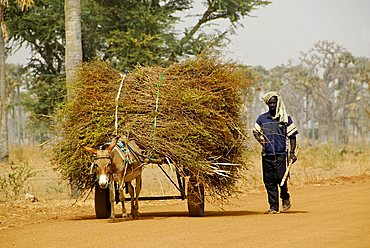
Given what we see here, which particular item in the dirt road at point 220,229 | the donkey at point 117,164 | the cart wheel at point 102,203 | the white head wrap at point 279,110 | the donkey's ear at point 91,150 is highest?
the white head wrap at point 279,110

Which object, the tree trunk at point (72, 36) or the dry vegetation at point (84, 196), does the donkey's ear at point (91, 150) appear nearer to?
the dry vegetation at point (84, 196)

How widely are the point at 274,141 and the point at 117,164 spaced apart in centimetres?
301

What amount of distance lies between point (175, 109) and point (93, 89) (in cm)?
153

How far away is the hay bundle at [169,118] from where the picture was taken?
1350 centimetres

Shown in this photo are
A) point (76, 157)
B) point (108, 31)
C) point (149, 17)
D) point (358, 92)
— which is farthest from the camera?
point (358, 92)

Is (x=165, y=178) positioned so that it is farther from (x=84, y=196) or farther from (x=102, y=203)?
(x=102, y=203)

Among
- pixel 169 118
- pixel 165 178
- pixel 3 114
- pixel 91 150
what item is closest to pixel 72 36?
pixel 169 118

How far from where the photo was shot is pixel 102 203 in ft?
47.0

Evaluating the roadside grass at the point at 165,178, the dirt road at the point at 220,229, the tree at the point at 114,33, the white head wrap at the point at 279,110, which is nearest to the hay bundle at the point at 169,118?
the white head wrap at the point at 279,110

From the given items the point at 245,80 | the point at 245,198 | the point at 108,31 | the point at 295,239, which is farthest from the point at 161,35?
the point at 295,239

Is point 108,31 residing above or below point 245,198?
above

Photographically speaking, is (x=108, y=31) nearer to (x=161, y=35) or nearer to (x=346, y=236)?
(x=161, y=35)

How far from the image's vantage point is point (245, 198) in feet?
62.5

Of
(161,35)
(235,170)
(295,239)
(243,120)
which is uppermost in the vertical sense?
(161,35)
